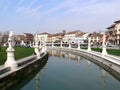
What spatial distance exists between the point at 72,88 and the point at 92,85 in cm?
188

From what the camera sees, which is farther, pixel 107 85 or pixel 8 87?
pixel 107 85

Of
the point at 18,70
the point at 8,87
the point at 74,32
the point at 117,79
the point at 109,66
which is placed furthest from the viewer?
the point at 74,32

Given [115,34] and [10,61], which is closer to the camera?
[10,61]

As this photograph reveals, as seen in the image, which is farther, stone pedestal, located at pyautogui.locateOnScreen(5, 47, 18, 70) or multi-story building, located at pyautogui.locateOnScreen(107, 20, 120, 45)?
multi-story building, located at pyautogui.locateOnScreen(107, 20, 120, 45)

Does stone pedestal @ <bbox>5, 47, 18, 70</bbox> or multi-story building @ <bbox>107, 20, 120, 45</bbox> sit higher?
multi-story building @ <bbox>107, 20, 120, 45</bbox>

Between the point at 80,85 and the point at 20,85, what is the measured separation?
3904 mm

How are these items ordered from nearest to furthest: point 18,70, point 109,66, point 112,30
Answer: point 18,70 < point 109,66 < point 112,30

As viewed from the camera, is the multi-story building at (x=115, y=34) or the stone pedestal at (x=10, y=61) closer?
the stone pedestal at (x=10, y=61)

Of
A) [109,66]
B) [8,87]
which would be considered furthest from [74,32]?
[8,87]

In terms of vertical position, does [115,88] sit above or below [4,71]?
below

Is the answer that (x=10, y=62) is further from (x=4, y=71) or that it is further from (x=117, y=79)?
(x=117, y=79)

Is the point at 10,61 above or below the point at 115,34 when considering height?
below

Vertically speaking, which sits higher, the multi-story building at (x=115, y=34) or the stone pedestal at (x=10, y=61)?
A: the multi-story building at (x=115, y=34)

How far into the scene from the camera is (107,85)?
61.2 feet
